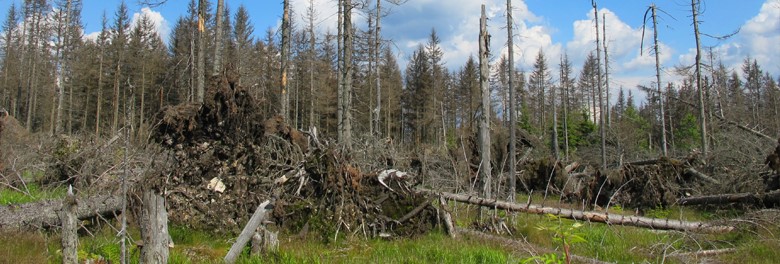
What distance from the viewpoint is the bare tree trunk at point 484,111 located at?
11094 mm

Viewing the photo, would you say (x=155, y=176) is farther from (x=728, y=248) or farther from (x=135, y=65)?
(x=135, y=65)

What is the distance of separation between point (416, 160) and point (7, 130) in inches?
469

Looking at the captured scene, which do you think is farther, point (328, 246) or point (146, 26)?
point (146, 26)

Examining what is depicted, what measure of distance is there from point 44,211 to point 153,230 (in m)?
3.69

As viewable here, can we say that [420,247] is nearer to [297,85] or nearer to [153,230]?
[153,230]

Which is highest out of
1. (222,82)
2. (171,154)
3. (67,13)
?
(67,13)

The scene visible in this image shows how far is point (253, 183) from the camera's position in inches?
352

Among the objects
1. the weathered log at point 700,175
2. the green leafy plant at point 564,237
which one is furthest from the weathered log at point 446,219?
the weathered log at point 700,175

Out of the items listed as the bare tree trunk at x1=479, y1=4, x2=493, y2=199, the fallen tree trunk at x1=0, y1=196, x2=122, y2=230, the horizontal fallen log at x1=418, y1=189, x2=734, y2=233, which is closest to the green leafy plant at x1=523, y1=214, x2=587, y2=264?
the horizontal fallen log at x1=418, y1=189, x2=734, y2=233

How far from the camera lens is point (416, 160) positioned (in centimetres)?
1597

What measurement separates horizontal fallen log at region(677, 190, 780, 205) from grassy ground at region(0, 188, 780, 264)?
9.25 ft

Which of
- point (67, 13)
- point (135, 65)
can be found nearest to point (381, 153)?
point (67, 13)

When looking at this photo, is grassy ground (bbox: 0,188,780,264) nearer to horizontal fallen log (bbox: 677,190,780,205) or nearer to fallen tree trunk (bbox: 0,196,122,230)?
Answer: fallen tree trunk (bbox: 0,196,122,230)

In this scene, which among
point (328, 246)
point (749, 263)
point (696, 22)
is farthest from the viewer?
point (696, 22)
